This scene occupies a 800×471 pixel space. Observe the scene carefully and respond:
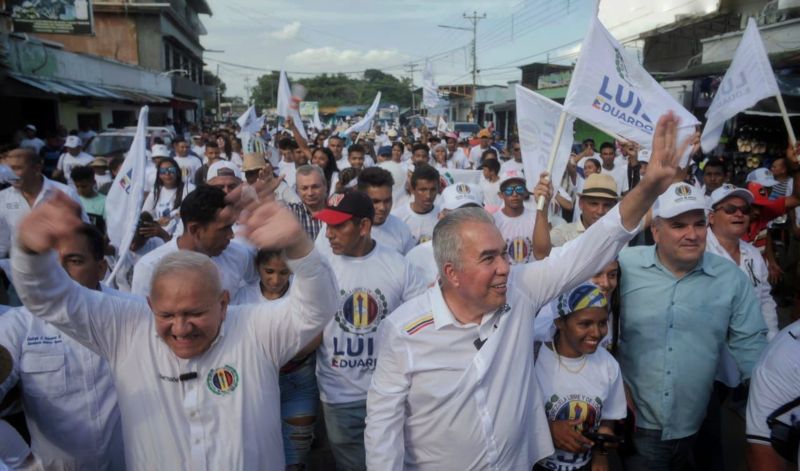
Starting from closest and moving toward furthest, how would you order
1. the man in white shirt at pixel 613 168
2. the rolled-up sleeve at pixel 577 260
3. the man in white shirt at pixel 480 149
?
the rolled-up sleeve at pixel 577 260, the man in white shirt at pixel 613 168, the man in white shirt at pixel 480 149

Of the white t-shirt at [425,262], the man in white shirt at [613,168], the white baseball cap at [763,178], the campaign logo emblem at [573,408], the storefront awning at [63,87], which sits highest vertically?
A: the storefront awning at [63,87]

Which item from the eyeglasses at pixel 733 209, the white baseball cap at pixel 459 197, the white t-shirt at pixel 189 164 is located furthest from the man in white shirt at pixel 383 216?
the white t-shirt at pixel 189 164

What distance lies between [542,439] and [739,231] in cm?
241

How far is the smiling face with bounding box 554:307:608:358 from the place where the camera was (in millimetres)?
2758

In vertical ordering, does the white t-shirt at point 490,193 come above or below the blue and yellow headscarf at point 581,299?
above

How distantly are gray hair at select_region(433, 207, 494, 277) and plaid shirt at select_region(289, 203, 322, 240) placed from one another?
10.2 feet

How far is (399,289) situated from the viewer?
3.33m

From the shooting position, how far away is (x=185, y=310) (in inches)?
84.7

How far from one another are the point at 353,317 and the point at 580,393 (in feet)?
4.06

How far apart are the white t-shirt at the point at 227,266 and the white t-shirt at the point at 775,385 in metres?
2.64

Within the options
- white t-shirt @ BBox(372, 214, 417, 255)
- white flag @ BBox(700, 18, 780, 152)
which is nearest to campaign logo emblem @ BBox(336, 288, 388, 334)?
white t-shirt @ BBox(372, 214, 417, 255)

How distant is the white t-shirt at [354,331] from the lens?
3.20 m

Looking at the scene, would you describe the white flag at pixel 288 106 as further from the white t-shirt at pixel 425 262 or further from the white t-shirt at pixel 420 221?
the white t-shirt at pixel 425 262

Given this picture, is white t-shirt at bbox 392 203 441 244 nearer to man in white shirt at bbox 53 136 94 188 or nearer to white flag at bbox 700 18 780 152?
white flag at bbox 700 18 780 152
